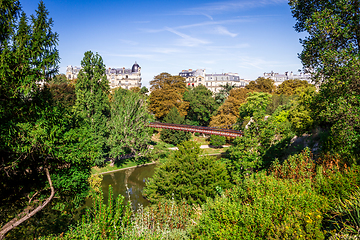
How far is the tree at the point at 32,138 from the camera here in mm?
→ 8977

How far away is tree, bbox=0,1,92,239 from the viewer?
8.98 m

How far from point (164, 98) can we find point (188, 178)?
35218 millimetres

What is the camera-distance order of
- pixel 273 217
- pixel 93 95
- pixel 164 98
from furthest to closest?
pixel 164 98, pixel 93 95, pixel 273 217

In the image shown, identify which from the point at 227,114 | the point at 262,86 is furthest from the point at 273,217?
the point at 262,86

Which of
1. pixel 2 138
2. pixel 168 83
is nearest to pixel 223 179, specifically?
pixel 2 138

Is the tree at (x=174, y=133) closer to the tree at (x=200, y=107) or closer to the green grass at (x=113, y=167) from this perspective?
the tree at (x=200, y=107)

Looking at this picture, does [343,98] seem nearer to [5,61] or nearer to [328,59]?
[328,59]

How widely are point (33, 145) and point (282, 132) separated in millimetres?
20408

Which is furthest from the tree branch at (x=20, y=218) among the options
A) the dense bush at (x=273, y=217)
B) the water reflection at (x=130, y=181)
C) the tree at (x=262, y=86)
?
the tree at (x=262, y=86)

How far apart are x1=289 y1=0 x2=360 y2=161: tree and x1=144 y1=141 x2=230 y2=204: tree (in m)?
6.92

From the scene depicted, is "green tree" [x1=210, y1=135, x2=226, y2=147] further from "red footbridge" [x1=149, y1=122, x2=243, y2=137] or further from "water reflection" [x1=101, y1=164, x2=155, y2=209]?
"water reflection" [x1=101, y1=164, x2=155, y2=209]

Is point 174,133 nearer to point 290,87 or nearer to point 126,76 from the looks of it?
point 290,87

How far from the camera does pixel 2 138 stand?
342 inches

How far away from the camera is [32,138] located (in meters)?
9.09
